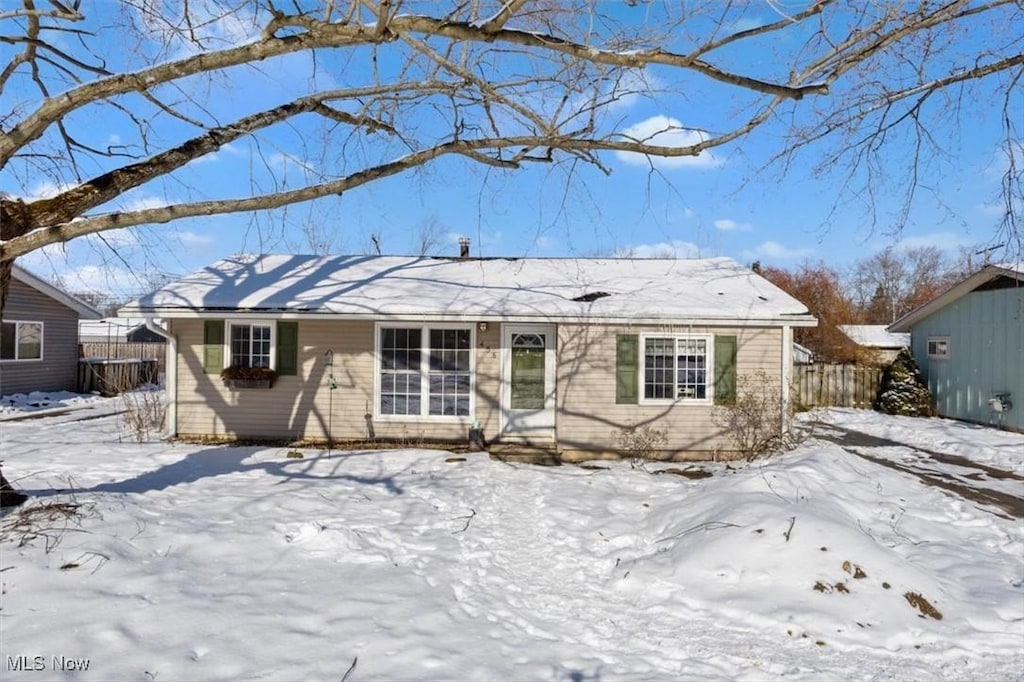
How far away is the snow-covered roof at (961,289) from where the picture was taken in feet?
37.9

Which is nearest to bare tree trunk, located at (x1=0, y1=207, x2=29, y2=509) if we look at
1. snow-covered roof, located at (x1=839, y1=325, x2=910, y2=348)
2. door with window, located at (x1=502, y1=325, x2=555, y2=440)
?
door with window, located at (x1=502, y1=325, x2=555, y2=440)

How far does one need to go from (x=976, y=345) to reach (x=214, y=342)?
17.0 meters

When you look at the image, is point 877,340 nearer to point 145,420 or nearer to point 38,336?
point 145,420

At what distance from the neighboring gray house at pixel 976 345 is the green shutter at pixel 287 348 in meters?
13.9

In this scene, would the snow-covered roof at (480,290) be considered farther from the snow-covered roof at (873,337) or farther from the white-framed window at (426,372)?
the snow-covered roof at (873,337)

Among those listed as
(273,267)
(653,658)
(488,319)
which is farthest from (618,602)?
(273,267)

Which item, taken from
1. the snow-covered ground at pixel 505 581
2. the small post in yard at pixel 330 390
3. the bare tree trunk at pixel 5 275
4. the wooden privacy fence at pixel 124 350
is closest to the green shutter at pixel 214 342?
the small post in yard at pixel 330 390

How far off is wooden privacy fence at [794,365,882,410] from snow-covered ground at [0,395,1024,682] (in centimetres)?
1026

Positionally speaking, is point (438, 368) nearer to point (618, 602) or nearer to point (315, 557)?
point (315, 557)

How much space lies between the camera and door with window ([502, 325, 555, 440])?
9.53m

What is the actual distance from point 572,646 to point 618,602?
2.69 feet

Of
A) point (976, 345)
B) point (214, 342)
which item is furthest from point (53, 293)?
point (976, 345)

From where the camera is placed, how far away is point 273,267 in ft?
37.8

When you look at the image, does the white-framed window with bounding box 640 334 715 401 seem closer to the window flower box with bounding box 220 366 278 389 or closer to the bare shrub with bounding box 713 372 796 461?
the bare shrub with bounding box 713 372 796 461
